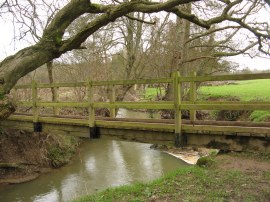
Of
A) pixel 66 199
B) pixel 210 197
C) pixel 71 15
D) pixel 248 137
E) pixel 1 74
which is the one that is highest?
pixel 71 15

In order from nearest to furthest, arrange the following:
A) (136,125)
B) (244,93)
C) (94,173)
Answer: (136,125)
(94,173)
(244,93)

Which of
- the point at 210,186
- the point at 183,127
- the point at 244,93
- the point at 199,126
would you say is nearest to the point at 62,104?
the point at 183,127

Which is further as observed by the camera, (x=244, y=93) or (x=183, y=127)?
(x=244, y=93)

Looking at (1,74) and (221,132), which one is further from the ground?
(1,74)

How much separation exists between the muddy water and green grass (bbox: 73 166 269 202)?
2.98m

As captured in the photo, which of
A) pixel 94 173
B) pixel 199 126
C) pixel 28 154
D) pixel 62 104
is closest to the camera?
pixel 199 126

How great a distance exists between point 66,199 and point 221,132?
17.2ft

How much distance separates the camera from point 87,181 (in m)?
11.6

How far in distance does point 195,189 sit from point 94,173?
6.18 metres

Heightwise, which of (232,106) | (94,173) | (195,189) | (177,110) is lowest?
(94,173)

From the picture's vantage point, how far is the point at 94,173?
1251cm

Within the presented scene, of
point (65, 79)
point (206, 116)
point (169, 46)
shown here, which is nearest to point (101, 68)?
point (65, 79)

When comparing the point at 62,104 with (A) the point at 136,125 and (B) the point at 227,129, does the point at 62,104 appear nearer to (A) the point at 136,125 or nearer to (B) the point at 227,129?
(A) the point at 136,125

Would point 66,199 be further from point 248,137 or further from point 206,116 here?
point 206,116
